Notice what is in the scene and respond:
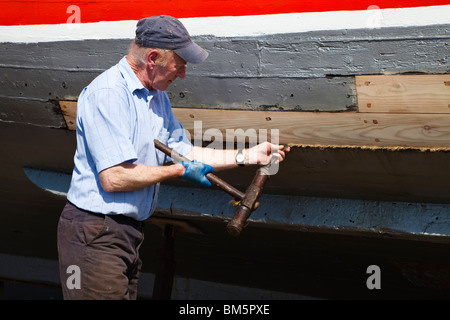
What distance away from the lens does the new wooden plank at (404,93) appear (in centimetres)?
249

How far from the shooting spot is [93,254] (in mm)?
2344

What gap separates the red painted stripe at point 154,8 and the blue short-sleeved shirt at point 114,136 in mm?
554

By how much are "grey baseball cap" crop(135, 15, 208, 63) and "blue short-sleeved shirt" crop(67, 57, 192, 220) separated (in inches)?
6.0

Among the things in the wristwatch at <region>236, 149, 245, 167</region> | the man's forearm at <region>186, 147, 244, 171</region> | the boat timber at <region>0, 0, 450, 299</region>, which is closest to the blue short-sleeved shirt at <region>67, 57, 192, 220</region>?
the man's forearm at <region>186, 147, 244, 171</region>

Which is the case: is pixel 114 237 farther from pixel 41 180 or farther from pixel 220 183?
pixel 41 180

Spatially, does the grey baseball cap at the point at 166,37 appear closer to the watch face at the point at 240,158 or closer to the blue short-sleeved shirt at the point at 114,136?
the blue short-sleeved shirt at the point at 114,136

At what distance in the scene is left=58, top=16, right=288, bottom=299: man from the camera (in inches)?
90.0

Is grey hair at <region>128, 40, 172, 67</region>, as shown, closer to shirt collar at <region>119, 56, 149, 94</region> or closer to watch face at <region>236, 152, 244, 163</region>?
shirt collar at <region>119, 56, 149, 94</region>

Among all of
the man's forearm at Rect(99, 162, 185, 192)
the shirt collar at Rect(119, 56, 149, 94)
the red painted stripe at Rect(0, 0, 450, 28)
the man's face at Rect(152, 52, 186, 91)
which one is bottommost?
the man's forearm at Rect(99, 162, 185, 192)

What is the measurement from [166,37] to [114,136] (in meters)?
0.45

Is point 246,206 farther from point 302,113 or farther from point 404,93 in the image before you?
point 404,93

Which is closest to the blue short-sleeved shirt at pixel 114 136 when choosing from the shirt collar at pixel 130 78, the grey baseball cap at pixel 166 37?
the shirt collar at pixel 130 78

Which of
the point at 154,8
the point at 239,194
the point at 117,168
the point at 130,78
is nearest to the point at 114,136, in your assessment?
the point at 117,168

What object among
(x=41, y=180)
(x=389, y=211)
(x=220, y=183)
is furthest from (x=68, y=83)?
(x=389, y=211)
